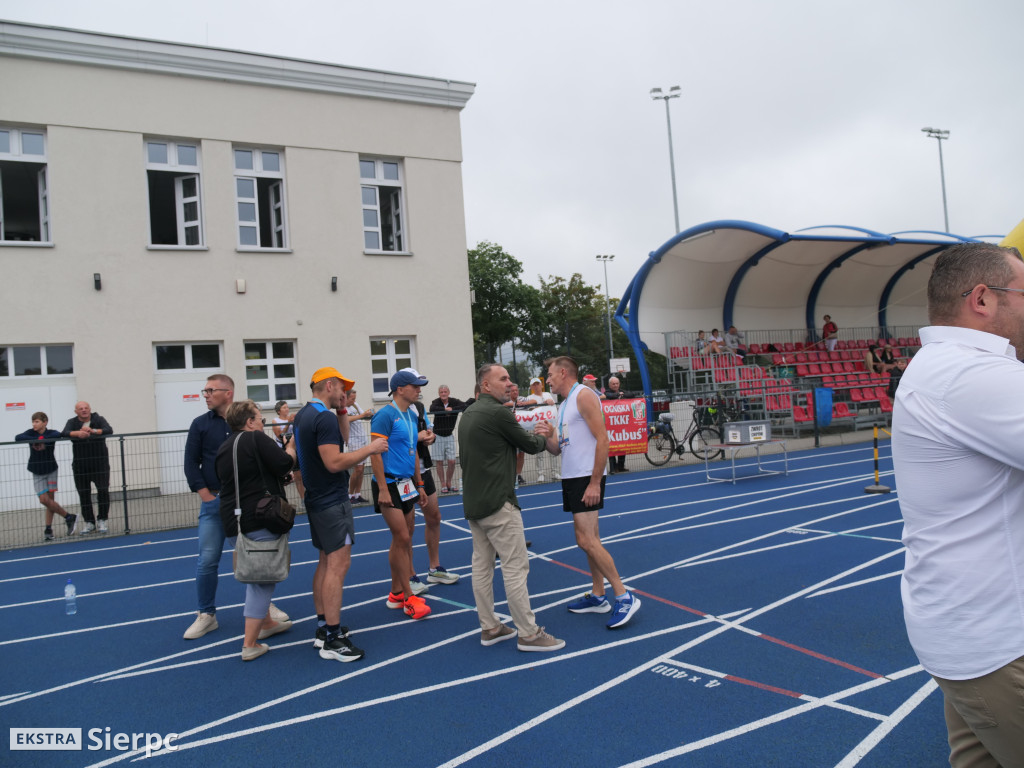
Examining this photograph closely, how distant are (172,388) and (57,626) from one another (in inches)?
364

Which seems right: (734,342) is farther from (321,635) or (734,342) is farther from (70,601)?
(70,601)

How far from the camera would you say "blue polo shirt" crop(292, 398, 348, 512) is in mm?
4816

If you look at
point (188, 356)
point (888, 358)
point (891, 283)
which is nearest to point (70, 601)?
point (188, 356)

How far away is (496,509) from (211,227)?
13.0m

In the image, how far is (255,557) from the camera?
4785mm

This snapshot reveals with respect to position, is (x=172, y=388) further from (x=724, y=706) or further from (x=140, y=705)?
(x=724, y=706)

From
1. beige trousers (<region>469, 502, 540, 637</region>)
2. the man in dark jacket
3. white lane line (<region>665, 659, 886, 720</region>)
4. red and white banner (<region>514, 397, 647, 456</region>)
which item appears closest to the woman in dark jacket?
beige trousers (<region>469, 502, 540, 637</region>)

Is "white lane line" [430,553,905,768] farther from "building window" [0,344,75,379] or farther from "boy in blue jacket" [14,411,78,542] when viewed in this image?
"building window" [0,344,75,379]

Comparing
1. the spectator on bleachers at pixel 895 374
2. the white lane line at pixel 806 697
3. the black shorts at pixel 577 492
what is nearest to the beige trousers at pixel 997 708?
the white lane line at pixel 806 697

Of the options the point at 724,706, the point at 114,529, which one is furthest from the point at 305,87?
the point at 724,706

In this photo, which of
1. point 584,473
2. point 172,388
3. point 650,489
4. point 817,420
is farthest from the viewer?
point 817,420

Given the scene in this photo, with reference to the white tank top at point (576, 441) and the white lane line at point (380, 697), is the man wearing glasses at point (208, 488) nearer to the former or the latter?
the white lane line at point (380, 697)

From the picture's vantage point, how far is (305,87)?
1589 centimetres

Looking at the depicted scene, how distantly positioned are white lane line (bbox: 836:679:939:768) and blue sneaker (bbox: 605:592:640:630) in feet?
6.14
